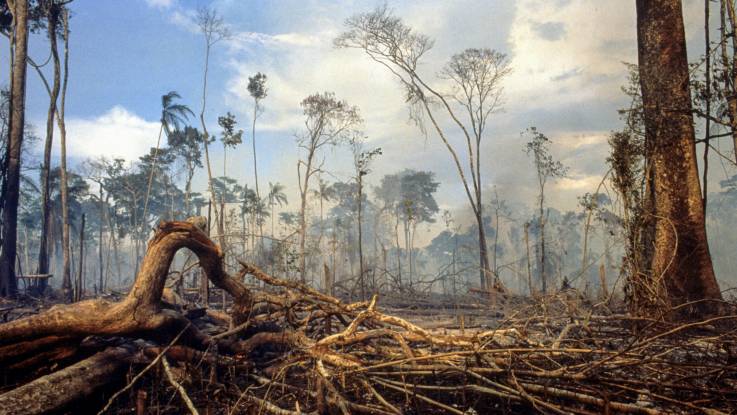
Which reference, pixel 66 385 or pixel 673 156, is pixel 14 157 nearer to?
pixel 66 385

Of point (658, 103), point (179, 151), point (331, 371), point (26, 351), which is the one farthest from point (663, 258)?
point (179, 151)

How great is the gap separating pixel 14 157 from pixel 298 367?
44.5 ft

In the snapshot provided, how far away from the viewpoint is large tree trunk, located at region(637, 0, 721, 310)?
238 inches

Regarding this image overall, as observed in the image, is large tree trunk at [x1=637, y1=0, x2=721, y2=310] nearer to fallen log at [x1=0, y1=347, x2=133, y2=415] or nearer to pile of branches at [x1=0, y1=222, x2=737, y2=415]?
pile of branches at [x1=0, y1=222, x2=737, y2=415]

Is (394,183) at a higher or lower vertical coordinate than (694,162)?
higher

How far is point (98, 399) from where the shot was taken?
321 cm

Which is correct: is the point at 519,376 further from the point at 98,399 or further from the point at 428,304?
the point at 428,304

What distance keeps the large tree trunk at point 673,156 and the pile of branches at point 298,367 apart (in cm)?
281

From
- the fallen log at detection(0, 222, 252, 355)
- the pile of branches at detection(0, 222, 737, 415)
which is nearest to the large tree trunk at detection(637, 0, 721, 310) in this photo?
the pile of branches at detection(0, 222, 737, 415)

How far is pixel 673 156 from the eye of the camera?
6.32m

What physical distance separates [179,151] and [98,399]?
40529mm

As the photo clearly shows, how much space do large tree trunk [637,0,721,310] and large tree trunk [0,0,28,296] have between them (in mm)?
16372

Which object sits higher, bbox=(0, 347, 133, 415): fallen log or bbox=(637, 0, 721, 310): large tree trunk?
bbox=(637, 0, 721, 310): large tree trunk

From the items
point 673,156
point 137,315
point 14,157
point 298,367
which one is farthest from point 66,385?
point 14,157
